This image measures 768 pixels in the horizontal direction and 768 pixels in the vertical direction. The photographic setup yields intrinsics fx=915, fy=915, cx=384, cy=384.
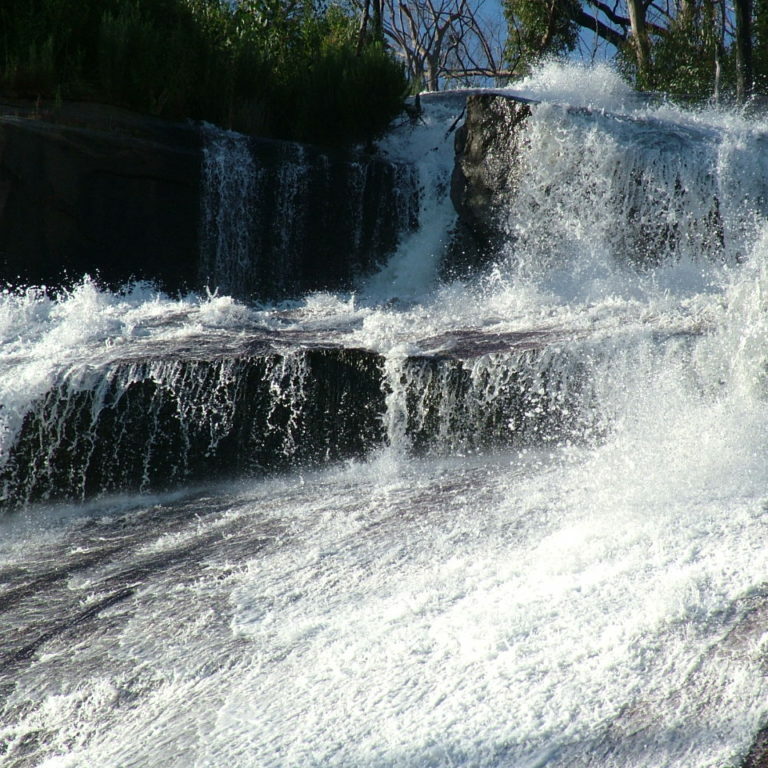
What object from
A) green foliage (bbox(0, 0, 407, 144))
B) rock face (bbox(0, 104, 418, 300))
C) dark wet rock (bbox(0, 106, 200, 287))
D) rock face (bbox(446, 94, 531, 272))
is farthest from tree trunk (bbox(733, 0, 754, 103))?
dark wet rock (bbox(0, 106, 200, 287))

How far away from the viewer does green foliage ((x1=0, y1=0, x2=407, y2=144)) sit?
9820 millimetres

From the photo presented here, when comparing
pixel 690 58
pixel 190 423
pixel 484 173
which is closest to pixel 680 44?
pixel 690 58

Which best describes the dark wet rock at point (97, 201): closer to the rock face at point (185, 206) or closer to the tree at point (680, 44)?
the rock face at point (185, 206)

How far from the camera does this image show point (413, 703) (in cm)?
263

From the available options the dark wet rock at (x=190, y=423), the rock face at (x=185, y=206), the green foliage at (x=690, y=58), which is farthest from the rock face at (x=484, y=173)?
the green foliage at (x=690, y=58)

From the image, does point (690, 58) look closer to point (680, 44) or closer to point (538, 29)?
point (680, 44)

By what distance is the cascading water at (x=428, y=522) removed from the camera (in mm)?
2580

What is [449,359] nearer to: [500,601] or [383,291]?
[500,601]

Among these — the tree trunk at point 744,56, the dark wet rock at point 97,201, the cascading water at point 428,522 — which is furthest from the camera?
the tree trunk at point 744,56

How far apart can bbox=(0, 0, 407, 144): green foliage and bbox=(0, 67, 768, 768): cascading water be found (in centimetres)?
264

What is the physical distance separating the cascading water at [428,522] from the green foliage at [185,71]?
264 centimetres

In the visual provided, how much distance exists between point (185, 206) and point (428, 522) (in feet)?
20.5

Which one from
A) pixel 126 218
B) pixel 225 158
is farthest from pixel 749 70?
pixel 126 218

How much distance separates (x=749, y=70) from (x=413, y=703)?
11298 mm
